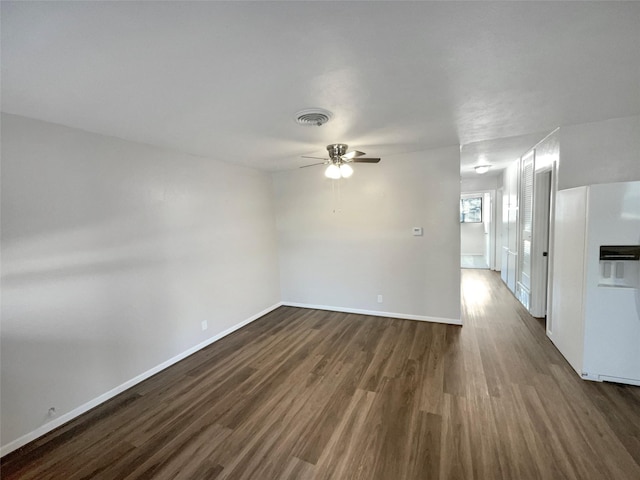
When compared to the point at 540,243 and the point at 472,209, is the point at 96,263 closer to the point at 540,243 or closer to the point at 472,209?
the point at 540,243

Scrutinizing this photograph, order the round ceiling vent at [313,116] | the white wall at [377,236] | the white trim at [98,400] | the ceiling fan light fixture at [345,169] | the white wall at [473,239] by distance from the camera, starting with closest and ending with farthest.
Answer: the white trim at [98,400] < the round ceiling vent at [313,116] < the ceiling fan light fixture at [345,169] < the white wall at [377,236] < the white wall at [473,239]

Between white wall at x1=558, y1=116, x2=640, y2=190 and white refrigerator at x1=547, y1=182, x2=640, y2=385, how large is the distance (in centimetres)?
50

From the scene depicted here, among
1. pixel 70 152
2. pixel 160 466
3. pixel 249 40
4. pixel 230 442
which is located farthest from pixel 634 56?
pixel 70 152

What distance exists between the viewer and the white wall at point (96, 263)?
77.7 inches

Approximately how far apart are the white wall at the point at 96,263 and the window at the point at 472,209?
774cm

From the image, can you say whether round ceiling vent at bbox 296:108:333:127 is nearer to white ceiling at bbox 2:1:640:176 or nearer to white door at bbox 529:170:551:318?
white ceiling at bbox 2:1:640:176

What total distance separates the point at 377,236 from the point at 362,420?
2568 millimetres

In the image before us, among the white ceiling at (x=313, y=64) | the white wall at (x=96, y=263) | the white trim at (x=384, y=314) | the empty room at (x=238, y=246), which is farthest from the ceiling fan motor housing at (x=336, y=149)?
the white trim at (x=384, y=314)

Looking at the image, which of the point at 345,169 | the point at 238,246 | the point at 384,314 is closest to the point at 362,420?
the point at 384,314

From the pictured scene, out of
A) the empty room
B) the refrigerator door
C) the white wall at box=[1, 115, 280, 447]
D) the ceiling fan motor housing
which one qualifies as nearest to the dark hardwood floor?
the empty room

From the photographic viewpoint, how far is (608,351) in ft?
7.72

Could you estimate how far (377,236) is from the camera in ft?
13.4

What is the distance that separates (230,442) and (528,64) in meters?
3.24

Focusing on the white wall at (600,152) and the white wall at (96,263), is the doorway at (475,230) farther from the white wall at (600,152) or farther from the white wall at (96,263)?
the white wall at (96,263)
